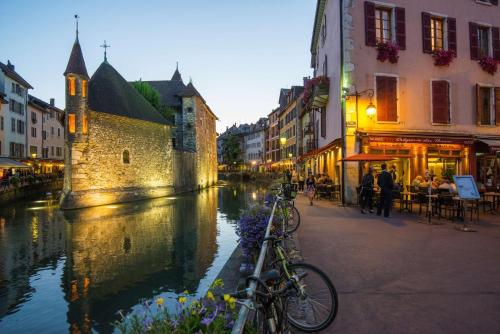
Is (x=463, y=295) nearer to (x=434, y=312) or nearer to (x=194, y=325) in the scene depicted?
(x=434, y=312)

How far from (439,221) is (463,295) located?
654cm

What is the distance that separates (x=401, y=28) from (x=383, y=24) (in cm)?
78

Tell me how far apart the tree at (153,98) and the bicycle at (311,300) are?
126ft

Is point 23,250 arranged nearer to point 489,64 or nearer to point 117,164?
point 117,164

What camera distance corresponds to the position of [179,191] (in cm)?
3312

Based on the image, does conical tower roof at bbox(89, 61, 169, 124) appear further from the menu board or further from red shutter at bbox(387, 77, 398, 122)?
the menu board

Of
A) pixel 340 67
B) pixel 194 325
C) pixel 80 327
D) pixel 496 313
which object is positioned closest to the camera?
pixel 194 325

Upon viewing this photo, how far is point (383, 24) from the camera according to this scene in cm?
1546

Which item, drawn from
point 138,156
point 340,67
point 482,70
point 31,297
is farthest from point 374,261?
point 138,156

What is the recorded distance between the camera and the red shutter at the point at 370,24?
583 inches

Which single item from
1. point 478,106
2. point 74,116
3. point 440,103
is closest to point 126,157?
point 74,116

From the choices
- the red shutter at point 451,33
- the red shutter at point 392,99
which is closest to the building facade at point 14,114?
the red shutter at point 392,99

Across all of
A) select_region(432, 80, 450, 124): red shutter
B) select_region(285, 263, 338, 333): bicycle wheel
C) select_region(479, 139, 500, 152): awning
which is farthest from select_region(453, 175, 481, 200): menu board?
select_region(479, 139, 500, 152): awning

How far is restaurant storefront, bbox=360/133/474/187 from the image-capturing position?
1458cm
